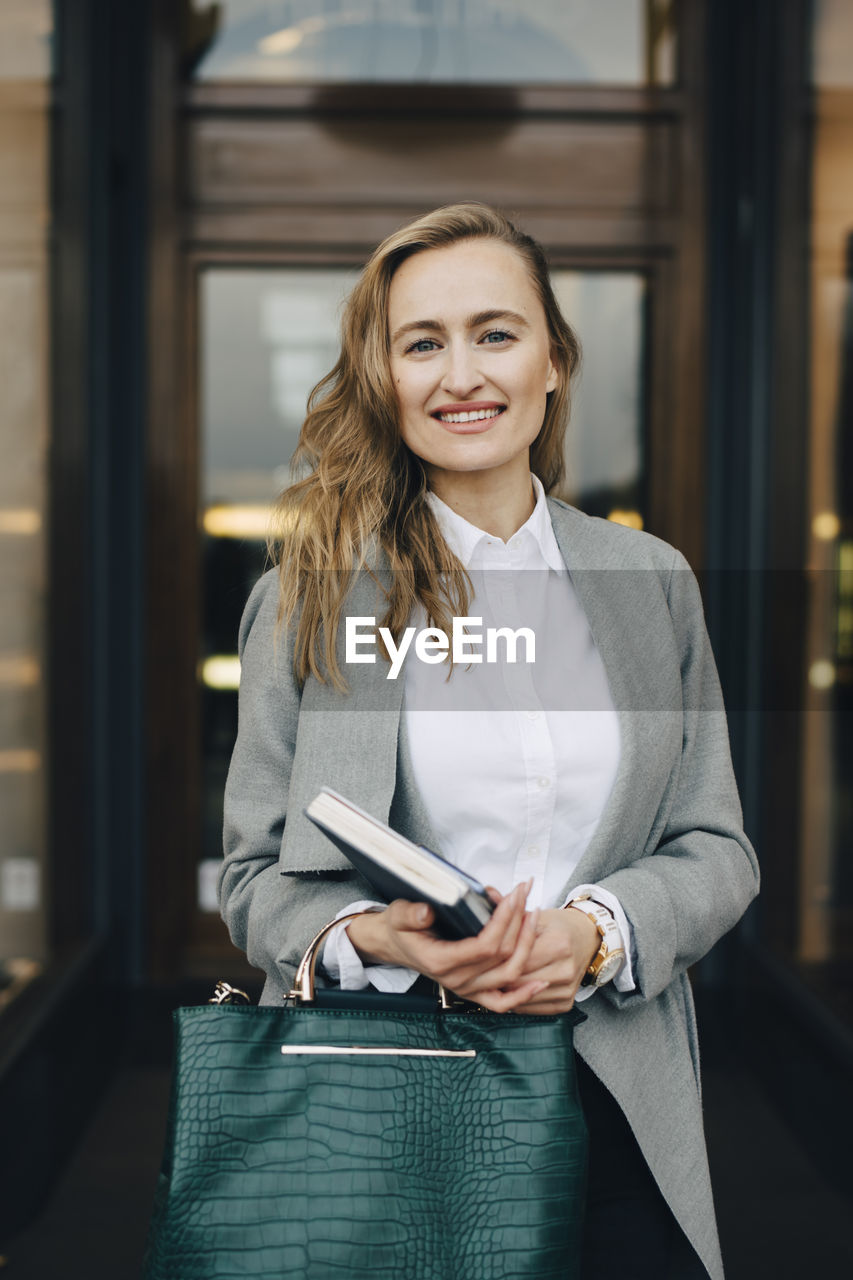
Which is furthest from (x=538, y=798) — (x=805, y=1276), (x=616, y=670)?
(x=805, y=1276)

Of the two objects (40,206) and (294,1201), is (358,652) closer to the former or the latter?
(294,1201)

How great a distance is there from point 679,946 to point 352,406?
1.99ft

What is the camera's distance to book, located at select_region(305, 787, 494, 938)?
0.88 meters

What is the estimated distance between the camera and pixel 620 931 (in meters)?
1.04

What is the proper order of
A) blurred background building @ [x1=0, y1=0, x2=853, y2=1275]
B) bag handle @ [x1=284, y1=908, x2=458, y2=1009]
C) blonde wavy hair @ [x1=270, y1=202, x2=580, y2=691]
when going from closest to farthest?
bag handle @ [x1=284, y1=908, x2=458, y2=1009] → blonde wavy hair @ [x1=270, y1=202, x2=580, y2=691] → blurred background building @ [x1=0, y1=0, x2=853, y2=1275]

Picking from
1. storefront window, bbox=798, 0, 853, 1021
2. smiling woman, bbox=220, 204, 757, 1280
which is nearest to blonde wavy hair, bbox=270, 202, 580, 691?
smiling woman, bbox=220, 204, 757, 1280

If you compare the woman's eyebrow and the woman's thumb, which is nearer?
the woman's thumb

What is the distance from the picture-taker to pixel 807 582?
3.07 meters

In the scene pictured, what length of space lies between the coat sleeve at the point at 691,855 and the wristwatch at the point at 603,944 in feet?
0.06

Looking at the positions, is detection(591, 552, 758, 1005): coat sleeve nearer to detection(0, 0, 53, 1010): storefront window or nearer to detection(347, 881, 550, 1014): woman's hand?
detection(347, 881, 550, 1014): woman's hand

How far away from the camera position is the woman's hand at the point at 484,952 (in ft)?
3.05

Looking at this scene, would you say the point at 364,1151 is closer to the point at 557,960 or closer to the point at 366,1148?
the point at 366,1148

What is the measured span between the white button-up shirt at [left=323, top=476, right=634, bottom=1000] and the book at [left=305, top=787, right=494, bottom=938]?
0.19 meters

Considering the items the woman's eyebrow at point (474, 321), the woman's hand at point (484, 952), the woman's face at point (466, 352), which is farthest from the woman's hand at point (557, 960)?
the woman's eyebrow at point (474, 321)
